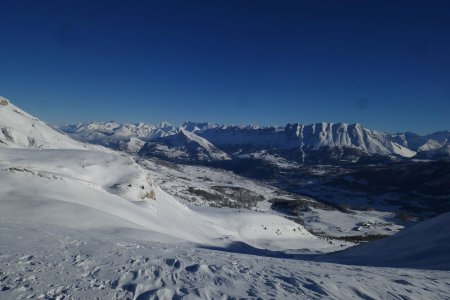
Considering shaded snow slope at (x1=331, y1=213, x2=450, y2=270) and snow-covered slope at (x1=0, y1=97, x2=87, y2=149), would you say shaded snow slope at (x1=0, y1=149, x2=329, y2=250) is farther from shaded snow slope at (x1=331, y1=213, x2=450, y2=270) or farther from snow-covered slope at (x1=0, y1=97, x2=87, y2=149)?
snow-covered slope at (x1=0, y1=97, x2=87, y2=149)

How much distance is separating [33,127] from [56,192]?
57.4 m

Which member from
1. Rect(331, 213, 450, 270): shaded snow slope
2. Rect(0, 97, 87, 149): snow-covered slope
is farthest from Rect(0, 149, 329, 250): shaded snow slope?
Rect(0, 97, 87, 149): snow-covered slope

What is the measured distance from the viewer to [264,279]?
1295 centimetres

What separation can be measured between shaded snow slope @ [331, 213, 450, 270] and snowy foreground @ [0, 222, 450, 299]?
5.59m

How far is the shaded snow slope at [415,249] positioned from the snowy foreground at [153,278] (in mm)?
5595

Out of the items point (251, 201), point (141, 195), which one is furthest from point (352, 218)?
point (141, 195)

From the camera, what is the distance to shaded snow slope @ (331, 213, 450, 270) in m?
21.8

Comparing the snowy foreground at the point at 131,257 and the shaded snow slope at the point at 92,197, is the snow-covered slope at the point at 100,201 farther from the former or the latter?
the snowy foreground at the point at 131,257

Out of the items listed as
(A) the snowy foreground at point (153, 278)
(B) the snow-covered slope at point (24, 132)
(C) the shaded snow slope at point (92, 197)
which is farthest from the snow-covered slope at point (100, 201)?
(B) the snow-covered slope at point (24, 132)

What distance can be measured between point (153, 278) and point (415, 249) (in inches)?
857

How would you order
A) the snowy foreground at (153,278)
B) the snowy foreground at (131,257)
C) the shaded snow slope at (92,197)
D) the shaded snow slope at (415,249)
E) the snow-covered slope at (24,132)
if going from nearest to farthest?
the snowy foreground at (153,278), the snowy foreground at (131,257), the shaded snow slope at (415,249), the shaded snow slope at (92,197), the snow-covered slope at (24,132)

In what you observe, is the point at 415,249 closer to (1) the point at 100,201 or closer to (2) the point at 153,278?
(2) the point at 153,278

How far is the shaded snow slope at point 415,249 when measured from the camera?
2178 cm

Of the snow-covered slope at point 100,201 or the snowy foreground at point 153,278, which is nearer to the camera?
the snowy foreground at point 153,278
